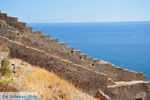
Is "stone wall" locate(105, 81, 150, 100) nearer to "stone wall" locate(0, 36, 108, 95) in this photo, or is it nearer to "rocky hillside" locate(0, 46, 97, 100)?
"stone wall" locate(0, 36, 108, 95)

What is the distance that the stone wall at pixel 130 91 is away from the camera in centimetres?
1234

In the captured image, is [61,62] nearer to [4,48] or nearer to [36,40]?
[36,40]

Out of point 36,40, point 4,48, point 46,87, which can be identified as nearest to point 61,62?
point 36,40

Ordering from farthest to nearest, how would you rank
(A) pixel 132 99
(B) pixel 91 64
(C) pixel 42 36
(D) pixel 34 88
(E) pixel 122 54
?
(E) pixel 122 54 < (B) pixel 91 64 < (C) pixel 42 36 < (A) pixel 132 99 < (D) pixel 34 88

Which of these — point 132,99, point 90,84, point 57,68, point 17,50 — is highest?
point 17,50

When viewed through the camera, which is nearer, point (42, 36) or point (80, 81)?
point (80, 81)

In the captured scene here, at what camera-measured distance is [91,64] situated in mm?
16234

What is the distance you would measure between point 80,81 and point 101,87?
4.94ft

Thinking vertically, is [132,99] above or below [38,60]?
below

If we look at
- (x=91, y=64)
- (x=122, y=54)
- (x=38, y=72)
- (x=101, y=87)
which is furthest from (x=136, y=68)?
(x=38, y=72)

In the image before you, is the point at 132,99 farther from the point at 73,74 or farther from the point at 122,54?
the point at 122,54

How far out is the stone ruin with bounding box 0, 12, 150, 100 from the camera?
39.5 feet

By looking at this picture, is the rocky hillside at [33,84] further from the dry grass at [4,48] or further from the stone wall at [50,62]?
the stone wall at [50,62]

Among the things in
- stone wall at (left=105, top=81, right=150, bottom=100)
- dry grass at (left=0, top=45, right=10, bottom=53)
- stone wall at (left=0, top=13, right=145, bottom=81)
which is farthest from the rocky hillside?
stone wall at (left=0, top=13, right=145, bottom=81)
